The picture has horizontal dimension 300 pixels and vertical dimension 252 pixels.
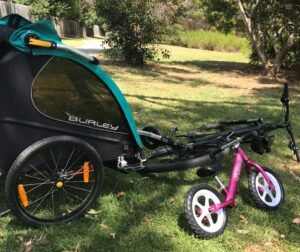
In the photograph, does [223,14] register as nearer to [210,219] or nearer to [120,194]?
[120,194]

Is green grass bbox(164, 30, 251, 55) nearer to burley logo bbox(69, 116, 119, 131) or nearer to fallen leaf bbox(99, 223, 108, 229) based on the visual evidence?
burley logo bbox(69, 116, 119, 131)

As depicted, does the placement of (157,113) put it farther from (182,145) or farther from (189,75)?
(189,75)

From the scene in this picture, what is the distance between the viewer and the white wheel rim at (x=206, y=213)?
3349 millimetres

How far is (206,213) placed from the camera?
3.37m

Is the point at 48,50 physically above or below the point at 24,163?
above

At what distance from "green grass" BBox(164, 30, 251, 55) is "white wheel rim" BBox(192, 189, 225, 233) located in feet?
97.3

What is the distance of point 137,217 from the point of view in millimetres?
3719

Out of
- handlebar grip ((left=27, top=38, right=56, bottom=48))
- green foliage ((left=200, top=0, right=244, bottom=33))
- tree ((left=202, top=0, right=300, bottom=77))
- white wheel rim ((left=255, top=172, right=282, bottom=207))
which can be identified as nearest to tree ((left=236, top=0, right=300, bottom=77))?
tree ((left=202, top=0, right=300, bottom=77))

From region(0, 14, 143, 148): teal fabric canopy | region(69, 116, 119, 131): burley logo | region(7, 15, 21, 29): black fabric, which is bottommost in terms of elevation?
region(69, 116, 119, 131): burley logo

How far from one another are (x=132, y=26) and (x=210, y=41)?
2315cm

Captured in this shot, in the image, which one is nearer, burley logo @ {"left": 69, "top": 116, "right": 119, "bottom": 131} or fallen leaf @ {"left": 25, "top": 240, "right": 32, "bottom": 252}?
fallen leaf @ {"left": 25, "top": 240, "right": 32, "bottom": 252}

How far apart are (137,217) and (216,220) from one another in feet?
2.33

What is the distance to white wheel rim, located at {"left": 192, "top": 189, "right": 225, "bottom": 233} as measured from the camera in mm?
3349

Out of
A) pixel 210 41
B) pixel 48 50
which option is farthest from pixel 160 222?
pixel 210 41
